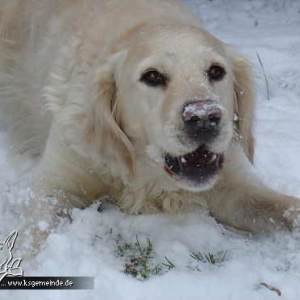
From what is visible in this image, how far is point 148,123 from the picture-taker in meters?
3.39

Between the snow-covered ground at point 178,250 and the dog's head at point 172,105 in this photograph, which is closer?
the snow-covered ground at point 178,250

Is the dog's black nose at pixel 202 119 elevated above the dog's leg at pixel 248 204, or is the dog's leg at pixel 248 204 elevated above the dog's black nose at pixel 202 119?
the dog's black nose at pixel 202 119

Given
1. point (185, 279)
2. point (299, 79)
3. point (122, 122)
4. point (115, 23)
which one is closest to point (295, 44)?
point (299, 79)

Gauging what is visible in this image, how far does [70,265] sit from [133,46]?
3.69 feet

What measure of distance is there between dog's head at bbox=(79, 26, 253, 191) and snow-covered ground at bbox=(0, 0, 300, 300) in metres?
0.30

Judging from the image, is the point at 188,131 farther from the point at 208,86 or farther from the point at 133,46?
the point at 133,46

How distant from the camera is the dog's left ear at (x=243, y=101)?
3801mm

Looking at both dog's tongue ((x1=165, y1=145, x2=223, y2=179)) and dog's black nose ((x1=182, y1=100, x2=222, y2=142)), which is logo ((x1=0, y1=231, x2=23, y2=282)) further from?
dog's black nose ((x1=182, y1=100, x2=222, y2=142))

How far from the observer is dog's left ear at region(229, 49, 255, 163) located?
3801 millimetres

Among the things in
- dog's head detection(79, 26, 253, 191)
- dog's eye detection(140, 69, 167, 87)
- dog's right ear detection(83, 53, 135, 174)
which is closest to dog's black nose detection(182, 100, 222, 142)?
dog's head detection(79, 26, 253, 191)

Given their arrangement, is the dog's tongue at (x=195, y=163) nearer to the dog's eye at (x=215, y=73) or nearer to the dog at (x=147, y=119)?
the dog at (x=147, y=119)

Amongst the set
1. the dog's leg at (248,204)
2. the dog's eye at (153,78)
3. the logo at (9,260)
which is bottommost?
the logo at (9,260)

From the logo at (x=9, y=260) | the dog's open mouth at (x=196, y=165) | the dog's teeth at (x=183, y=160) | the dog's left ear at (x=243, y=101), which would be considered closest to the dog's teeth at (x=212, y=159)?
the dog's open mouth at (x=196, y=165)

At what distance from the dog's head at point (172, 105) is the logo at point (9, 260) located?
0.61 meters
